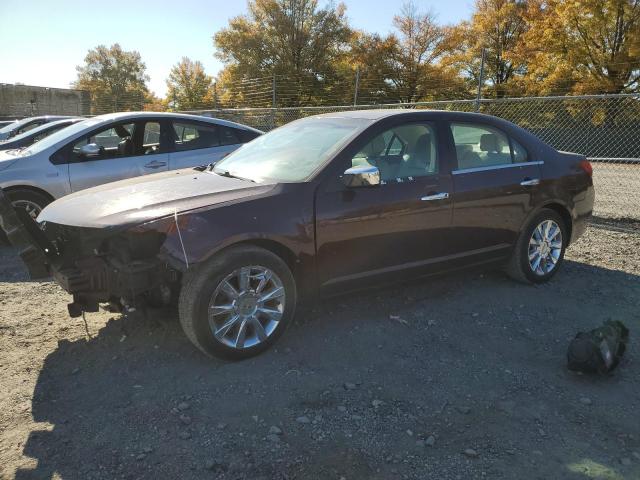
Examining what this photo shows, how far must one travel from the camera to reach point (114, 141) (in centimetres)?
666

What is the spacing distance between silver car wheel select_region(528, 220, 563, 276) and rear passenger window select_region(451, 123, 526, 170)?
0.77 meters

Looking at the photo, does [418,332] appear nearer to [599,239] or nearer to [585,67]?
[599,239]

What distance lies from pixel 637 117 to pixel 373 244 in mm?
13842

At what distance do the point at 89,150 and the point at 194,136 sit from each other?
1330 mm

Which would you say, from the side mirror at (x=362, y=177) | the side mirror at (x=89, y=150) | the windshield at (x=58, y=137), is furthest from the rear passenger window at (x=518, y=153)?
the windshield at (x=58, y=137)

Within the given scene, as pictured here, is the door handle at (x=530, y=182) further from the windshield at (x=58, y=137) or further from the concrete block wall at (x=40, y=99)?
the concrete block wall at (x=40, y=99)

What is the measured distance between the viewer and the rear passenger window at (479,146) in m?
4.40

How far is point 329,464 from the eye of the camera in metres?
2.49

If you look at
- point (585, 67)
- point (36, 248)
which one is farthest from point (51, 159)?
point (585, 67)

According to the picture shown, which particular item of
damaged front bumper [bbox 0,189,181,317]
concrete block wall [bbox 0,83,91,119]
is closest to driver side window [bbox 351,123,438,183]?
damaged front bumper [bbox 0,189,181,317]

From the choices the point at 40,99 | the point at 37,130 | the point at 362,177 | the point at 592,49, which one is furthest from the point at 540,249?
the point at 40,99

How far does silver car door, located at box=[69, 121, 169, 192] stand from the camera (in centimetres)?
632

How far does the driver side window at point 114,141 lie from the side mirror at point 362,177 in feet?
13.1

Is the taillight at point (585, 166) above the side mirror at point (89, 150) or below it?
below
